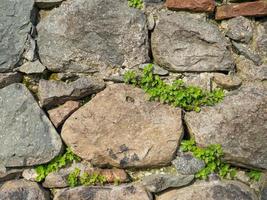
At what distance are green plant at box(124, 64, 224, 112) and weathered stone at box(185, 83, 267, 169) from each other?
8 cm

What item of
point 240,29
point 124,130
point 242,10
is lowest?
point 124,130

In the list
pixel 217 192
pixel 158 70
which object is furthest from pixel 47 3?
pixel 217 192

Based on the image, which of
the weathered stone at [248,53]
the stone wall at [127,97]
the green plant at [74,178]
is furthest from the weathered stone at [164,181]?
the weathered stone at [248,53]

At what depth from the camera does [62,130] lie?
2551 mm

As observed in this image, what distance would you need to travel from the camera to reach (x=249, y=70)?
2521 millimetres

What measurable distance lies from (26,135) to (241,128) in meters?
1.29

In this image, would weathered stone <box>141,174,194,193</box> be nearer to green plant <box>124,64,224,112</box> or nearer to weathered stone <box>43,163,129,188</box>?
weathered stone <box>43,163,129,188</box>

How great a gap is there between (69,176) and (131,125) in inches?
19.2

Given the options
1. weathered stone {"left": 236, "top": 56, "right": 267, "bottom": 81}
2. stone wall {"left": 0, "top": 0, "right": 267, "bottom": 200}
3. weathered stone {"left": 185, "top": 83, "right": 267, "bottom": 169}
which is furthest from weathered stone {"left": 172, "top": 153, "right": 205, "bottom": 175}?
weathered stone {"left": 236, "top": 56, "right": 267, "bottom": 81}

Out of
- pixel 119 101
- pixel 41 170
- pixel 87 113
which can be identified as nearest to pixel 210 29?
pixel 119 101

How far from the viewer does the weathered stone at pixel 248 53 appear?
98.6 inches

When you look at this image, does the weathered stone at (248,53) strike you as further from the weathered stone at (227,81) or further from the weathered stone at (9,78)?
the weathered stone at (9,78)

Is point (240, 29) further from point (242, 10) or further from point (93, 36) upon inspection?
point (93, 36)

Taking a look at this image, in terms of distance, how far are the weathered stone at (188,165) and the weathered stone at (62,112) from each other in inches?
27.7
